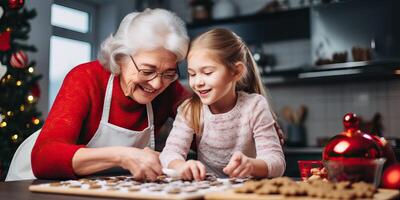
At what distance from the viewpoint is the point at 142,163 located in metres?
1.08

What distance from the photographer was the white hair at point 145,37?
4.45 feet

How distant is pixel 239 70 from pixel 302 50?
2.58 m

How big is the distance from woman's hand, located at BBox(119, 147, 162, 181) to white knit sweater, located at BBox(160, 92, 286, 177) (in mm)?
168

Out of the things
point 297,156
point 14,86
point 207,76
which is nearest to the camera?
point 207,76

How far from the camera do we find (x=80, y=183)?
100 cm

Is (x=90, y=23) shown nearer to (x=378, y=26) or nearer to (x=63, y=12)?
(x=63, y=12)

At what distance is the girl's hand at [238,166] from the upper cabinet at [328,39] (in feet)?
7.87

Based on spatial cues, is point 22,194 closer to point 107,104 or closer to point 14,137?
point 107,104

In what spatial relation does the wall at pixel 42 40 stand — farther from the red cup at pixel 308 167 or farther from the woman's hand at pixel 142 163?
the red cup at pixel 308 167

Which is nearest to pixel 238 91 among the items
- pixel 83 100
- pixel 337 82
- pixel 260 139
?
pixel 260 139

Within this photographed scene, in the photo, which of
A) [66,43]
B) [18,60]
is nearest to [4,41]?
[18,60]

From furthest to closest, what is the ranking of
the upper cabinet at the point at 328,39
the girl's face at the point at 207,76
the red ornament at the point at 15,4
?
the upper cabinet at the point at 328,39 → the red ornament at the point at 15,4 → the girl's face at the point at 207,76

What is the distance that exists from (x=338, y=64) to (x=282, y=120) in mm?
785

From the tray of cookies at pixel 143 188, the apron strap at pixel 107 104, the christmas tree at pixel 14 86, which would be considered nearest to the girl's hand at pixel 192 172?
the tray of cookies at pixel 143 188
